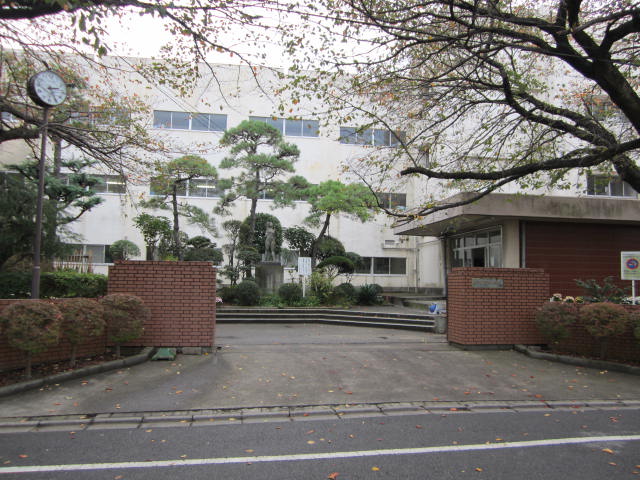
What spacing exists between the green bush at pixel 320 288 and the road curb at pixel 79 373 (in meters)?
10.4

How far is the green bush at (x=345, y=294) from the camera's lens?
18.9 metres

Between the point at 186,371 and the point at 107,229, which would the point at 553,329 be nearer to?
the point at 186,371

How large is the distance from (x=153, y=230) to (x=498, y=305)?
14.0 m

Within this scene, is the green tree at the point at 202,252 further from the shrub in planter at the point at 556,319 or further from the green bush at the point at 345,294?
the shrub in planter at the point at 556,319

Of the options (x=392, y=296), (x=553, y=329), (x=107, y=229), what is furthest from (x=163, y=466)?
(x=107, y=229)

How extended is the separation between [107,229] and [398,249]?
15960 millimetres

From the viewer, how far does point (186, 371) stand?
306 inches

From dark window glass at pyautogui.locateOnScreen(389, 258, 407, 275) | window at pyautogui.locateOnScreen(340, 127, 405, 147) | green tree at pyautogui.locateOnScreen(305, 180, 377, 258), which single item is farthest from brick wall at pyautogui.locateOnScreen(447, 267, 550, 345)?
dark window glass at pyautogui.locateOnScreen(389, 258, 407, 275)

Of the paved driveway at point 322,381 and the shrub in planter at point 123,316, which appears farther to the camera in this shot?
the shrub in planter at point 123,316

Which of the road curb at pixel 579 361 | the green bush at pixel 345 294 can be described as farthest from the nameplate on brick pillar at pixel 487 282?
the green bush at pixel 345 294

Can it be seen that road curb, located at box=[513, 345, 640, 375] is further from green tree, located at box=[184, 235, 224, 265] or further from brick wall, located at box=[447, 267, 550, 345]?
green tree, located at box=[184, 235, 224, 265]

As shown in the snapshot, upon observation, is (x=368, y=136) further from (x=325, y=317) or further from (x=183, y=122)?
(x=183, y=122)

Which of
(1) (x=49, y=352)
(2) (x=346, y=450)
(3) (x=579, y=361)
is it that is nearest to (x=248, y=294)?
(1) (x=49, y=352)

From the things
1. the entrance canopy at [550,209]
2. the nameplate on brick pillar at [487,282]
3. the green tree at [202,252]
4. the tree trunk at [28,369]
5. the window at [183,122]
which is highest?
the window at [183,122]
